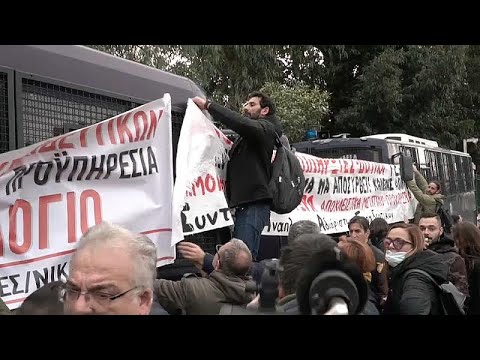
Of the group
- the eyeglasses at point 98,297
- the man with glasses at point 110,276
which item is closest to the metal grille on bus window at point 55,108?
the man with glasses at point 110,276

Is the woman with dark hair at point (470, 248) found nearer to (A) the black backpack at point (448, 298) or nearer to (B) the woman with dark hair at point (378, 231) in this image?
(A) the black backpack at point (448, 298)

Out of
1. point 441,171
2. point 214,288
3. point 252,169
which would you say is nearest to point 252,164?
point 252,169

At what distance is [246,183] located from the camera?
15.6 ft

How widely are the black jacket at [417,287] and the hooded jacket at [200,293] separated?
30.9 inches

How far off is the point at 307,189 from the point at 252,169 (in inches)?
112

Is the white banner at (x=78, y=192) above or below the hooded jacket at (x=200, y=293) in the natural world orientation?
above

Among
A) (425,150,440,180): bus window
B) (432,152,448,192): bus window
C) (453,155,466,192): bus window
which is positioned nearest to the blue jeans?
(425,150,440,180): bus window

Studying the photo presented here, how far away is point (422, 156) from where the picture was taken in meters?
14.6

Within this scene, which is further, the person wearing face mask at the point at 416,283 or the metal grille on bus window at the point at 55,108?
the metal grille on bus window at the point at 55,108

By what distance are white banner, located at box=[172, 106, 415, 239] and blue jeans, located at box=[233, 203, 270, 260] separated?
0.09 m

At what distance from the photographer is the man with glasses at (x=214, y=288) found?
3.51 m

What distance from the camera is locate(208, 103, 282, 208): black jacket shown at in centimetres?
462
